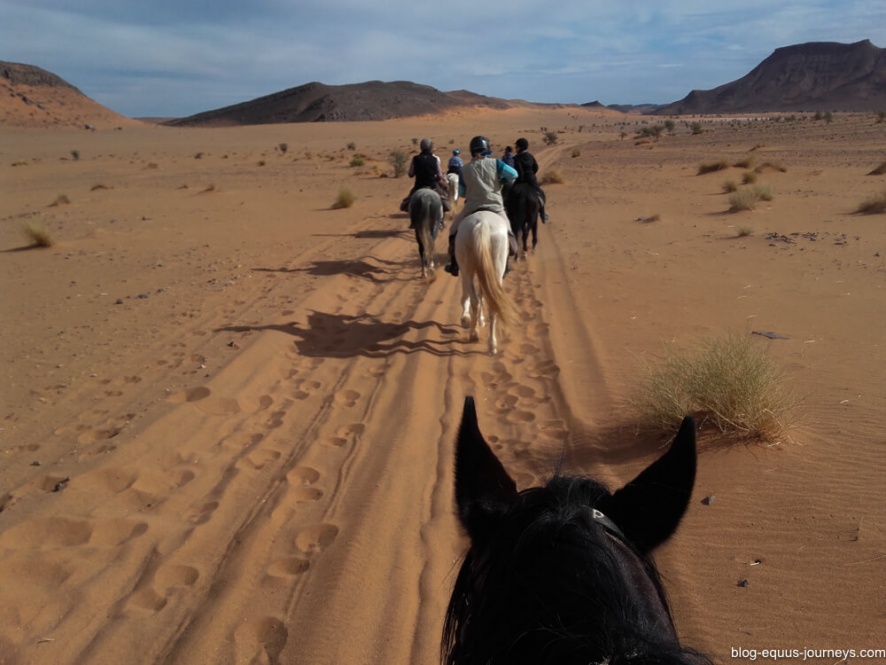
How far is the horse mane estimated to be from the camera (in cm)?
110

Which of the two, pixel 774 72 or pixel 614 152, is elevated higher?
pixel 774 72

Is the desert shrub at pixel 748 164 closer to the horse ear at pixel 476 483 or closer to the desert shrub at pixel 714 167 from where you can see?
the desert shrub at pixel 714 167

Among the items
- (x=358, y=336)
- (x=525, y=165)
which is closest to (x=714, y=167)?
(x=525, y=165)

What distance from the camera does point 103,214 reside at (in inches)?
746

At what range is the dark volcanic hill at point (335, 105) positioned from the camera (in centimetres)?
9938

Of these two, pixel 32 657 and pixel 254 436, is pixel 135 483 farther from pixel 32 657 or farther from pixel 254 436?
pixel 32 657

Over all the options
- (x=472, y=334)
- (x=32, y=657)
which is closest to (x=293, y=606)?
(x=32, y=657)

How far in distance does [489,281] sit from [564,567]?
573 cm

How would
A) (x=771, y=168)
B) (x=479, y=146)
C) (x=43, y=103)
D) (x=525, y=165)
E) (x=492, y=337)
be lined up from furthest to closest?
(x=43, y=103) → (x=771, y=168) → (x=525, y=165) → (x=479, y=146) → (x=492, y=337)

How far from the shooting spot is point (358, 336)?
25.6ft

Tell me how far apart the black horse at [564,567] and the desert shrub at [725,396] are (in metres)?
3.17

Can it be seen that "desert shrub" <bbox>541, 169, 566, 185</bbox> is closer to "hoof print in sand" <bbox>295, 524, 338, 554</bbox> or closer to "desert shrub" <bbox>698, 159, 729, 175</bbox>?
"desert shrub" <bbox>698, 159, 729, 175</bbox>

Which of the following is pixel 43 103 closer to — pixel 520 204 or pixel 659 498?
pixel 520 204

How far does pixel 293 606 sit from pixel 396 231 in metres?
12.6
